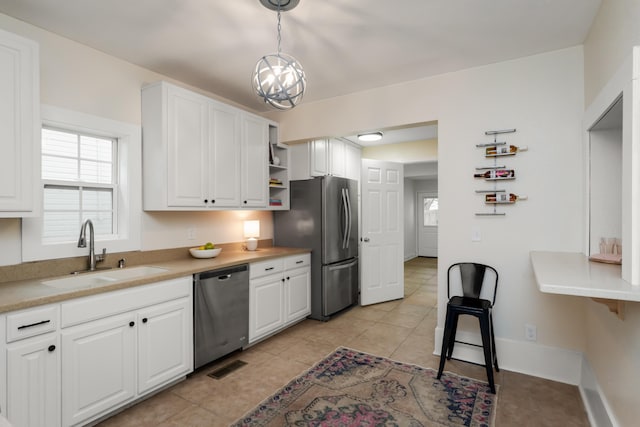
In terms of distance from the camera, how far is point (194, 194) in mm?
2912

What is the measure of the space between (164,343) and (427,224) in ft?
28.1

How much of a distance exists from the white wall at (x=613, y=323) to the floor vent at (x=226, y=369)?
250cm

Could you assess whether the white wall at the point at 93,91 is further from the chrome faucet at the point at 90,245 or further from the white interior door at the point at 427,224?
the white interior door at the point at 427,224

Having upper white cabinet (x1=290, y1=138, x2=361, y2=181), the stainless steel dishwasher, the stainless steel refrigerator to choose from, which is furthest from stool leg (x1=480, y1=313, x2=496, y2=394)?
upper white cabinet (x1=290, y1=138, x2=361, y2=181)

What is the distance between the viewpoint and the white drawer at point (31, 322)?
164 cm

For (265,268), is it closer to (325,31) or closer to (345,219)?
(345,219)

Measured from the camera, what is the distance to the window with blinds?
2.39m

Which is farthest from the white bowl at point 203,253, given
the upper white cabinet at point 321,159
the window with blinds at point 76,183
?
the upper white cabinet at point 321,159

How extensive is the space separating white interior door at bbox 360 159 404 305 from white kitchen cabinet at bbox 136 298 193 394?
2.60 m

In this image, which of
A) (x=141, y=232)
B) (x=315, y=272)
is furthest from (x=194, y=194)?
(x=315, y=272)

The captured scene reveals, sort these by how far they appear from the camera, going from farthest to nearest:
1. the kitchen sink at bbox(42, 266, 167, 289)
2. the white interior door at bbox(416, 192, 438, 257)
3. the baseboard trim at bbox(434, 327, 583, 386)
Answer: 1. the white interior door at bbox(416, 192, 438, 257)
2. the baseboard trim at bbox(434, 327, 583, 386)
3. the kitchen sink at bbox(42, 266, 167, 289)

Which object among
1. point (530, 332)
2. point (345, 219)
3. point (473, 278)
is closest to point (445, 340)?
point (473, 278)

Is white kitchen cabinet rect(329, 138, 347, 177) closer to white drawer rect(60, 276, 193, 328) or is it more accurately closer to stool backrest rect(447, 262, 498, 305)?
stool backrest rect(447, 262, 498, 305)

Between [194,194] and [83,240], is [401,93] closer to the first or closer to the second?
[194,194]
